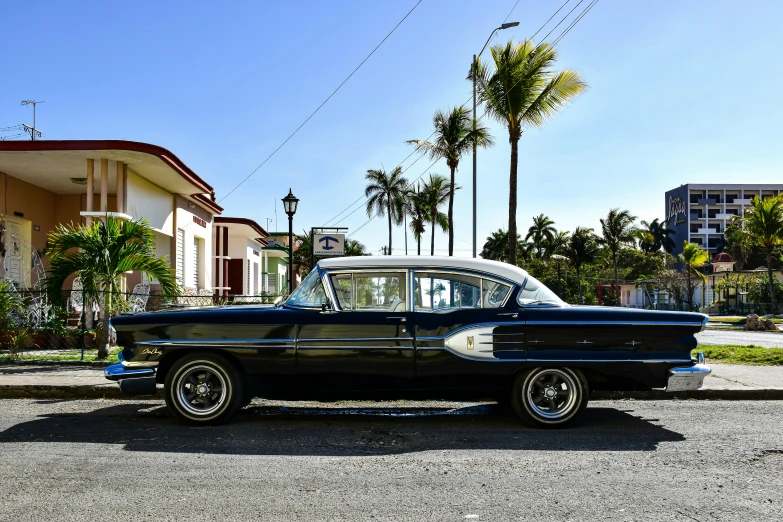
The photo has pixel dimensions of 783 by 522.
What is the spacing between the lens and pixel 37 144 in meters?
14.9

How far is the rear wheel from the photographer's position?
22.0 feet

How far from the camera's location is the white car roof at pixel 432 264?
270 inches

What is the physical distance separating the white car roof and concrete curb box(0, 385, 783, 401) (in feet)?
8.99

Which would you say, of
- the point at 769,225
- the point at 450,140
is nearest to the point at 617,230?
the point at 769,225

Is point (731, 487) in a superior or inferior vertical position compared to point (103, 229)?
inferior

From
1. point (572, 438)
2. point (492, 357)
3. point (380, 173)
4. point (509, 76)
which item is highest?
point (380, 173)

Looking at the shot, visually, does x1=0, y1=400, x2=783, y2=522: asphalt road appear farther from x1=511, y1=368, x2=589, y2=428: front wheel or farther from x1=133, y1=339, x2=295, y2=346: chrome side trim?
x1=133, y1=339, x2=295, y2=346: chrome side trim

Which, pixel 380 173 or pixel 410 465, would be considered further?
pixel 380 173

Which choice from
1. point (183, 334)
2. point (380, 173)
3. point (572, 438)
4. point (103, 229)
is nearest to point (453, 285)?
point (572, 438)

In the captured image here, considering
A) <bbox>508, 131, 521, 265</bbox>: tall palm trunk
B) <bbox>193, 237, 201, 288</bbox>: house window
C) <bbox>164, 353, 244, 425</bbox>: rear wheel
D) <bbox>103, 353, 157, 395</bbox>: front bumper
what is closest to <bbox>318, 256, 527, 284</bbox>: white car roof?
<bbox>164, 353, 244, 425</bbox>: rear wheel

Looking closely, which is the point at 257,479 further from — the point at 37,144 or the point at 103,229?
the point at 37,144

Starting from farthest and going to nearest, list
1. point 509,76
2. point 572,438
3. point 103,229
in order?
1. point 509,76
2. point 103,229
3. point 572,438

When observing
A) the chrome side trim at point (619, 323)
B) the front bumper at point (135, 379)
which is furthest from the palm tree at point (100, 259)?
the chrome side trim at point (619, 323)

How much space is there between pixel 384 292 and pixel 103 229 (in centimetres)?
719
